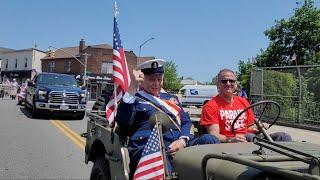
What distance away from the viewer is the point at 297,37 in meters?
45.4

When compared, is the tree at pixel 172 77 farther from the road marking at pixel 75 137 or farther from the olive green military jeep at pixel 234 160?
the olive green military jeep at pixel 234 160

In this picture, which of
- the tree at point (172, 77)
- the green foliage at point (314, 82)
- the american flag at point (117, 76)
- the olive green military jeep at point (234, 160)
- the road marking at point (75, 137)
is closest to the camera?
the olive green military jeep at point (234, 160)

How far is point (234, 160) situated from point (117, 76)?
2.16m

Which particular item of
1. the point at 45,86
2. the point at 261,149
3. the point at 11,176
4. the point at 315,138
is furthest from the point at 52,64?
the point at 261,149

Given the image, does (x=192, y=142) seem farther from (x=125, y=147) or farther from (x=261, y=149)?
(x=261, y=149)

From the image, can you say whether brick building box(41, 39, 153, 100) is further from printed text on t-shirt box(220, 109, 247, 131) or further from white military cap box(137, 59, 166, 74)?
white military cap box(137, 59, 166, 74)

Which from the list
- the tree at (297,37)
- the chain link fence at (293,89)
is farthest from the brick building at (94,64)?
the chain link fence at (293,89)

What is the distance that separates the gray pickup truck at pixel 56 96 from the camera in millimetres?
20609

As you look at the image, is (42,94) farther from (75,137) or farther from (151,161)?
(151,161)

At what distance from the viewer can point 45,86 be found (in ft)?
69.1

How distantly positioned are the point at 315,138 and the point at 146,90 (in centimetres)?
1365

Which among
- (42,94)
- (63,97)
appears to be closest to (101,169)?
(42,94)

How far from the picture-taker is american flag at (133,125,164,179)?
4016 mm

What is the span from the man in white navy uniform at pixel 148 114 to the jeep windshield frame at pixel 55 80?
1709 cm
